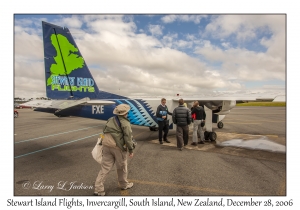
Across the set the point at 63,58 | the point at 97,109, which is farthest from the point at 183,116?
the point at 63,58

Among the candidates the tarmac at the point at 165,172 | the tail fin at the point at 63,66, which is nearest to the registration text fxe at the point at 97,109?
the tail fin at the point at 63,66

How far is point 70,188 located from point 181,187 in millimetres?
2697

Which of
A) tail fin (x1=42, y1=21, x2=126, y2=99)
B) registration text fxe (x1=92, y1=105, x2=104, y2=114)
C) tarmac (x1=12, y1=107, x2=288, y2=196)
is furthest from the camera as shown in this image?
registration text fxe (x1=92, y1=105, x2=104, y2=114)

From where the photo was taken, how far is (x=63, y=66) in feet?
27.3

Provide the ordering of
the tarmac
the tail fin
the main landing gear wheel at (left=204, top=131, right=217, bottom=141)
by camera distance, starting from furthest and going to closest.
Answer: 1. the main landing gear wheel at (left=204, top=131, right=217, bottom=141)
2. the tail fin
3. the tarmac

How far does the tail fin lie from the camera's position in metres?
8.07

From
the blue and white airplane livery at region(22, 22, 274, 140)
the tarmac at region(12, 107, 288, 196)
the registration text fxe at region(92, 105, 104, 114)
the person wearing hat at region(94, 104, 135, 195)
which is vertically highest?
the blue and white airplane livery at region(22, 22, 274, 140)

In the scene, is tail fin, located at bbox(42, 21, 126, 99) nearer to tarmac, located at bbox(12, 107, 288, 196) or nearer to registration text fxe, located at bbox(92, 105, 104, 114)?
registration text fxe, located at bbox(92, 105, 104, 114)

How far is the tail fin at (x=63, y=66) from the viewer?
26.5ft

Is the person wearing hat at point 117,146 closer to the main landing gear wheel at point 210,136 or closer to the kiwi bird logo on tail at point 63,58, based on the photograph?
the kiwi bird logo on tail at point 63,58

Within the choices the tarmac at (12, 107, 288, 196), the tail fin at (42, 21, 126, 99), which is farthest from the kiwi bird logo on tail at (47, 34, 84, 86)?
the tarmac at (12, 107, 288, 196)

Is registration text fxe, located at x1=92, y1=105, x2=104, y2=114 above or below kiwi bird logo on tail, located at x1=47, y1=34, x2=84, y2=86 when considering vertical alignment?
below
